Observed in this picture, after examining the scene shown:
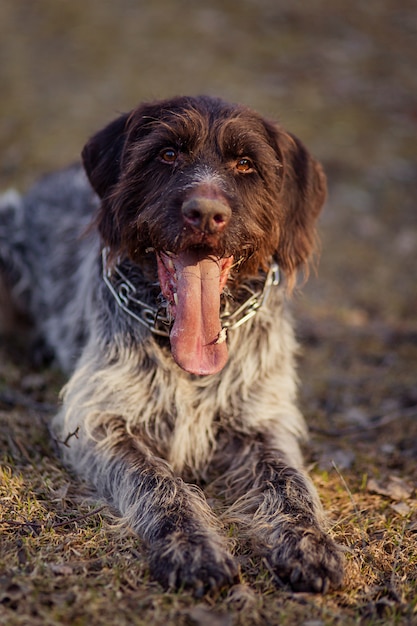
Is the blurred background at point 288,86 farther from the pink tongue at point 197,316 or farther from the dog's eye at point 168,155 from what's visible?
the pink tongue at point 197,316

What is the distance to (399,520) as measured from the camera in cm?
342

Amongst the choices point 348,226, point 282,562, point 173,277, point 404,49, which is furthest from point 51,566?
point 404,49

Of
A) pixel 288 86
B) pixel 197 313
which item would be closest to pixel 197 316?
pixel 197 313

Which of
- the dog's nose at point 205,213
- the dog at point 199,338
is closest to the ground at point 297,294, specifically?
the dog at point 199,338

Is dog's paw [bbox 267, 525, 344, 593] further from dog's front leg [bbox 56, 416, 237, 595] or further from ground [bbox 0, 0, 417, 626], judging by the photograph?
dog's front leg [bbox 56, 416, 237, 595]

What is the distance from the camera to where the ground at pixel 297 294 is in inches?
104

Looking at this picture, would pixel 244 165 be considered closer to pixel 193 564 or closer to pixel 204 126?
pixel 204 126

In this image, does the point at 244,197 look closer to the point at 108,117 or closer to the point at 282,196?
the point at 282,196

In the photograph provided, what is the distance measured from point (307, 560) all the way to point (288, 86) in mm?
9433

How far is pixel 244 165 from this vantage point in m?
3.40

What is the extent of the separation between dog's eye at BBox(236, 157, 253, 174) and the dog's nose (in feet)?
1.43

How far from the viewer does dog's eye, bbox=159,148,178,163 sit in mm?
3340

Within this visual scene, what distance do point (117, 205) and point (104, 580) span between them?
1.68 metres

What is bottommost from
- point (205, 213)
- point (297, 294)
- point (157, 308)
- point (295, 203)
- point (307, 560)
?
point (307, 560)
